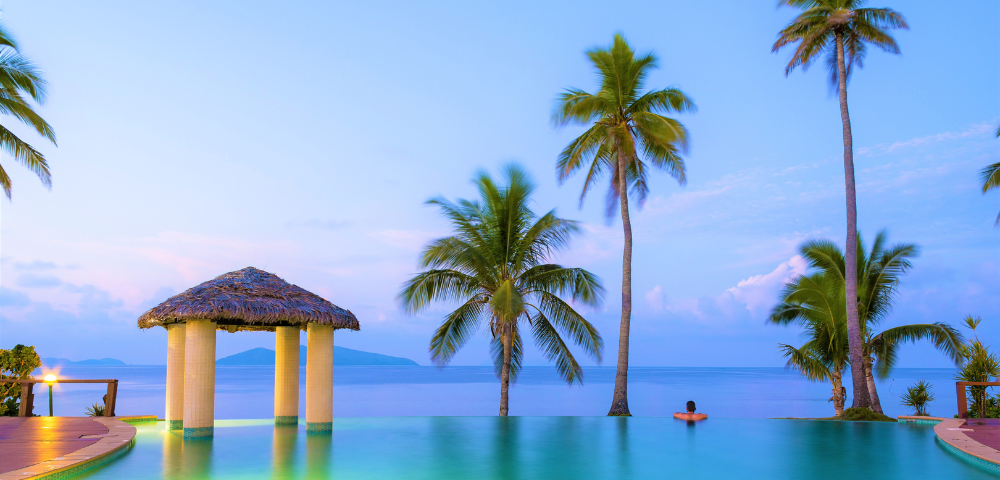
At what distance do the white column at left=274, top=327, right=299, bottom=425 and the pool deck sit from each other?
7.63 feet

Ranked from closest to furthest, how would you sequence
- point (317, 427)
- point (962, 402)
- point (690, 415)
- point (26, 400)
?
point (317, 427)
point (962, 402)
point (26, 400)
point (690, 415)

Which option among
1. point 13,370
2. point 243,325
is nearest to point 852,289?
point 243,325

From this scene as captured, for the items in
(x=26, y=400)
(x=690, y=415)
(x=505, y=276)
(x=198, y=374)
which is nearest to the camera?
(x=198, y=374)

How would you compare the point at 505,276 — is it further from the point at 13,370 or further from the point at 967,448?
the point at 13,370

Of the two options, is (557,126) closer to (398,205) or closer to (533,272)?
(533,272)

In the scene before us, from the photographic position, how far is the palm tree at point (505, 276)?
16.1m

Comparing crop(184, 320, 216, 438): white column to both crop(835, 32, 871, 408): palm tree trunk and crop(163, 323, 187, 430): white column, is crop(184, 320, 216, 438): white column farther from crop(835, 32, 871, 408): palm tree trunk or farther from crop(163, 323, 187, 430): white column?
crop(835, 32, 871, 408): palm tree trunk

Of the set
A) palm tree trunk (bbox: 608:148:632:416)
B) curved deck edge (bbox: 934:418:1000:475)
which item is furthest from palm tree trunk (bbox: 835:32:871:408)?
palm tree trunk (bbox: 608:148:632:416)

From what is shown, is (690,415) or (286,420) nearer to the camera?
(286,420)

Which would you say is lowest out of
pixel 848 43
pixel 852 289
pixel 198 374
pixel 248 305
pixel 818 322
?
pixel 198 374

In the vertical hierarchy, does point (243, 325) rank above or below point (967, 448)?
above

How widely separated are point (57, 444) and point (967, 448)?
11.0m

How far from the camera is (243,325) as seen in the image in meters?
12.0

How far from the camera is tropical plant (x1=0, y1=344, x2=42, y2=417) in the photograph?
14.2 meters
